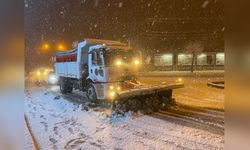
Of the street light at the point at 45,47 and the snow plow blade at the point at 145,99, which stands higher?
the street light at the point at 45,47

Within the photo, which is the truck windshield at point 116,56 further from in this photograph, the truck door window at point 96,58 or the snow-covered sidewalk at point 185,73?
the snow-covered sidewalk at point 185,73

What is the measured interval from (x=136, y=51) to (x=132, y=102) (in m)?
0.75

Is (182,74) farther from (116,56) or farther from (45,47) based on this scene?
(45,47)

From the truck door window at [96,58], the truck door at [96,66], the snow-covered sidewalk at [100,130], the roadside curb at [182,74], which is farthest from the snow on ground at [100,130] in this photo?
the truck door window at [96,58]

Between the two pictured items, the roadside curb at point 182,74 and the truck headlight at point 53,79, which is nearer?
the roadside curb at point 182,74

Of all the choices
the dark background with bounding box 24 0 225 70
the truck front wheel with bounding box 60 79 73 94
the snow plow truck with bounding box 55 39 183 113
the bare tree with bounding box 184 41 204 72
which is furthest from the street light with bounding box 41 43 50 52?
the bare tree with bounding box 184 41 204 72

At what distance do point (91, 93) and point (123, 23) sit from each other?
4.89ft

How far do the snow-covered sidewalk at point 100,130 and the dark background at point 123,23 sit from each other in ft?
2.30

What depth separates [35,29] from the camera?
3059 millimetres

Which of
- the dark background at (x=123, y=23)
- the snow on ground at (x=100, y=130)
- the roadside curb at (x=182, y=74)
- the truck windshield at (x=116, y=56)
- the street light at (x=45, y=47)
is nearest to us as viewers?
the snow on ground at (x=100, y=130)

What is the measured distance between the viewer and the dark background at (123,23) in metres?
2.95

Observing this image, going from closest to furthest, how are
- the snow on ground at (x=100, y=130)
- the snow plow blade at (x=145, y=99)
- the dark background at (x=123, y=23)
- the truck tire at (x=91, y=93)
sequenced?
the snow on ground at (x=100, y=130), the dark background at (x=123, y=23), the snow plow blade at (x=145, y=99), the truck tire at (x=91, y=93)

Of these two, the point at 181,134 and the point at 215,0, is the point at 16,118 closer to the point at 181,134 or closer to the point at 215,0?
Answer: the point at 181,134

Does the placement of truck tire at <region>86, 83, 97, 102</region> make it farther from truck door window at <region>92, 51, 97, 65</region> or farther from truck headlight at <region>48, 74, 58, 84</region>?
truck headlight at <region>48, 74, 58, 84</region>
